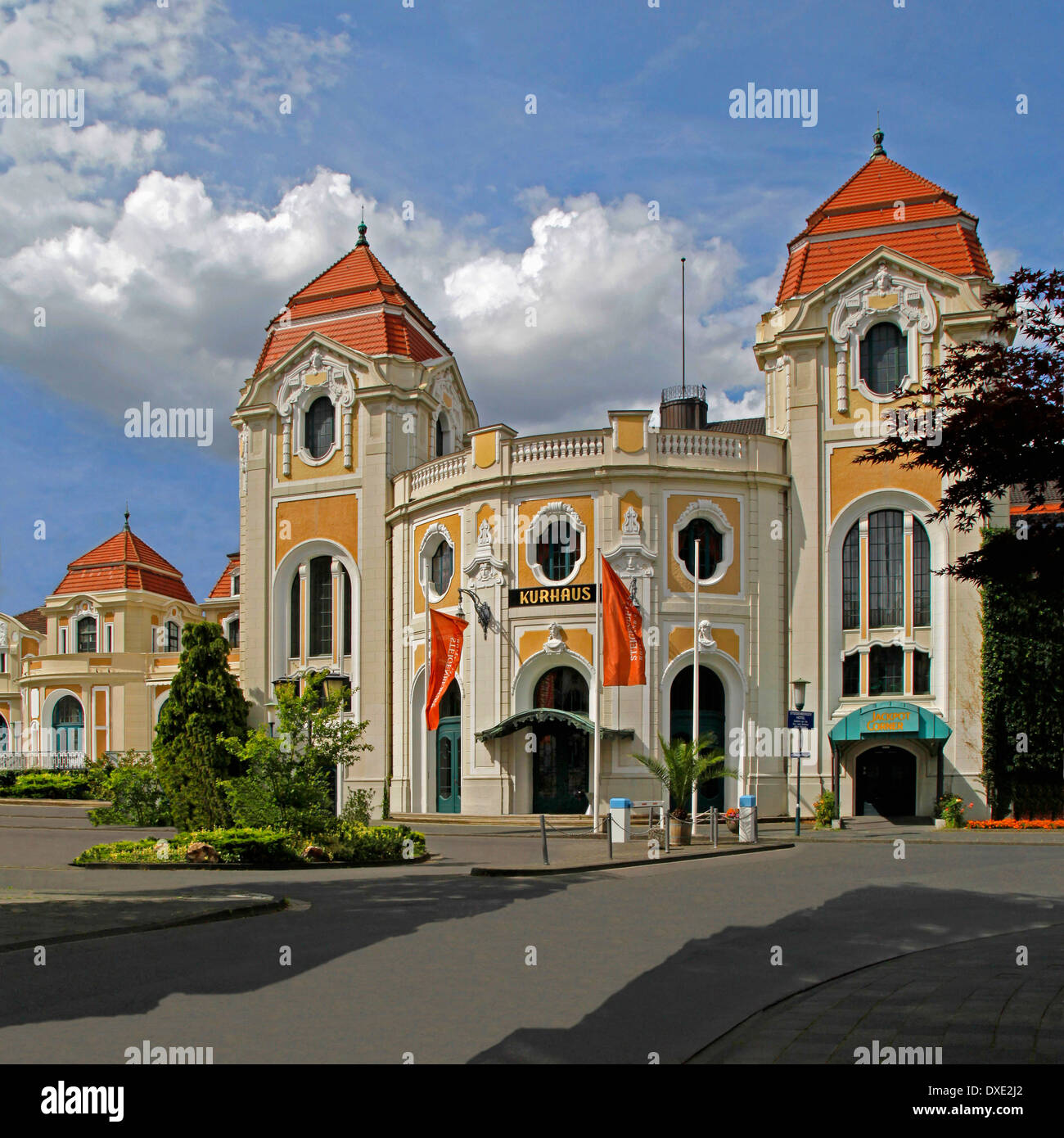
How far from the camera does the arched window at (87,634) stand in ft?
200

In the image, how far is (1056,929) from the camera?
12492 millimetres

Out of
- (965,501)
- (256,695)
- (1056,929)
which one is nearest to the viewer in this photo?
(965,501)

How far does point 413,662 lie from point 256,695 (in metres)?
7.11

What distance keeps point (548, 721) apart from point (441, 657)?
3703 millimetres

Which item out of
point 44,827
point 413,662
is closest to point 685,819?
point 413,662

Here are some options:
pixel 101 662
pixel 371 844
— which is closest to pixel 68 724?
pixel 101 662

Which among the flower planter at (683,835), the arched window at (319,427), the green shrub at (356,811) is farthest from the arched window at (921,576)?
the arched window at (319,427)

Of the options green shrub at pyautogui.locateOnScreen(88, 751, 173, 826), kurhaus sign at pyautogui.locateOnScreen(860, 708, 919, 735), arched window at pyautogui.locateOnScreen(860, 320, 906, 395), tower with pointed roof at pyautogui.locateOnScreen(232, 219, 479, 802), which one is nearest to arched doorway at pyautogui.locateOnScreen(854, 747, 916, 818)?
kurhaus sign at pyautogui.locateOnScreen(860, 708, 919, 735)

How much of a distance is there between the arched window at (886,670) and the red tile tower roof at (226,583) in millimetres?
37308

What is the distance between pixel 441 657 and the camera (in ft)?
111

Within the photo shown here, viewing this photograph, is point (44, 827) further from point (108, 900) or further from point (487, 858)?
point (108, 900)

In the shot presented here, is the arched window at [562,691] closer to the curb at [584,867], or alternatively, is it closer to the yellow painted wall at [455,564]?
the yellow painted wall at [455,564]

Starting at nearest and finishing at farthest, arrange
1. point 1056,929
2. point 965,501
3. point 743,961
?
point 743,961, point 965,501, point 1056,929

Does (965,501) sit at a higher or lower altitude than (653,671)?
higher
